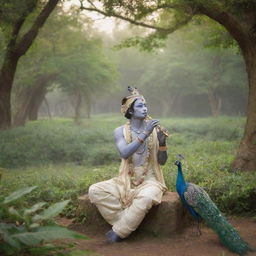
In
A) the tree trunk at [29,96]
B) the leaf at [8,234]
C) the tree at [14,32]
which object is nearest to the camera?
the leaf at [8,234]

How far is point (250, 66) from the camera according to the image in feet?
29.7

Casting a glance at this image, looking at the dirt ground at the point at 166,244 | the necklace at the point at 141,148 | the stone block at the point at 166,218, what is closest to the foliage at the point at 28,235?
the dirt ground at the point at 166,244

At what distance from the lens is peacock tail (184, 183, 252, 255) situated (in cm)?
489

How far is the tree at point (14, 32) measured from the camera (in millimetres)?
11398

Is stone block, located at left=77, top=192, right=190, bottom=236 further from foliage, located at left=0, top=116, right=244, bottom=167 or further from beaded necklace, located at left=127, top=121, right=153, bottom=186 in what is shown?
foliage, located at left=0, top=116, right=244, bottom=167

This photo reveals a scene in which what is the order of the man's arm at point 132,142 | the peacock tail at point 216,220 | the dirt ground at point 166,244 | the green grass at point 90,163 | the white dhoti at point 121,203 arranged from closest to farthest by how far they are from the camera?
the peacock tail at point 216,220 → the dirt ground at point 166,244 → the white dhoti at point 121,203 → the man's arm at point 132,142 → the green grass at point 90,163

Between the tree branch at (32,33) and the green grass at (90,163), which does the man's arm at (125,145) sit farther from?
the tree branch at (32,33)

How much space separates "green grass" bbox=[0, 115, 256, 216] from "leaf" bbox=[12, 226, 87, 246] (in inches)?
107

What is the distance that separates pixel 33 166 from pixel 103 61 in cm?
1677

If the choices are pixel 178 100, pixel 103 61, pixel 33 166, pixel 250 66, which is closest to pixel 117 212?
pixel 250 66

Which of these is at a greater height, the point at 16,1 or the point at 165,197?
the point at 16,1

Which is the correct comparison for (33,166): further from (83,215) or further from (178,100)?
(178,100)

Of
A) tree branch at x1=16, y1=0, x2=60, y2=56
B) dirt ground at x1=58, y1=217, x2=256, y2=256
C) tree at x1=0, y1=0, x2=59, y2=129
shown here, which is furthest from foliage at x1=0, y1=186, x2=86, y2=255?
tree branch at x1=16, y1=0, x2=60, y2=56

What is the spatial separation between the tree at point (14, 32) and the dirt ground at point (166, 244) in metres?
7.43
